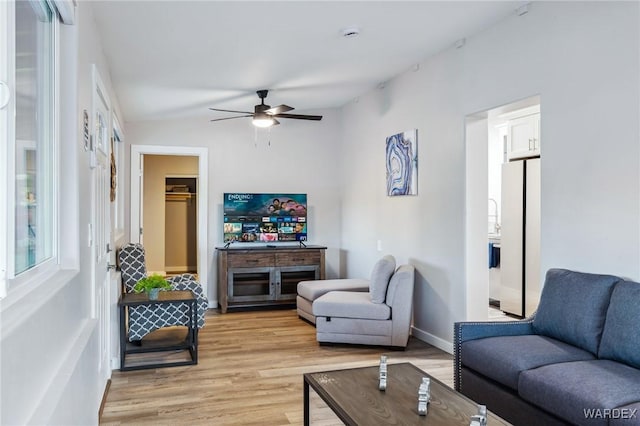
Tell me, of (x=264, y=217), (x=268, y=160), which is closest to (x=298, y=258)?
(x=264, y=217)

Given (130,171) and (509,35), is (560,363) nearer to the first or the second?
(509,35)

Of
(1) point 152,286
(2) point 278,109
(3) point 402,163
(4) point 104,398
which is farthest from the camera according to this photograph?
(3) point 402,163

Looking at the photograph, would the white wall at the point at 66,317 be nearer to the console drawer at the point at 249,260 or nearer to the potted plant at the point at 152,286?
the potted plant at the point at 152,286

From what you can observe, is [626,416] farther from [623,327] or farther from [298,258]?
[298,258]

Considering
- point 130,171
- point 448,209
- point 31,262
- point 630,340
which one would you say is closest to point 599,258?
point 630,340

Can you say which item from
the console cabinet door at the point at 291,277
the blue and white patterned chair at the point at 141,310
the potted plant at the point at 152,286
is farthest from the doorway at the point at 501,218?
the potted plant at the point at 152,286

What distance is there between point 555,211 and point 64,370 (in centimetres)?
312

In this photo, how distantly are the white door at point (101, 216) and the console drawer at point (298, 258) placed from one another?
2920mm

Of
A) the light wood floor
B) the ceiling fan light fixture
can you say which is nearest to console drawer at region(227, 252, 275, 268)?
the light wood floor

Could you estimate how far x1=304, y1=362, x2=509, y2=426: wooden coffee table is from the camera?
2113mm

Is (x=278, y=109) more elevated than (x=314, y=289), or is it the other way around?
(x=278, y=109)

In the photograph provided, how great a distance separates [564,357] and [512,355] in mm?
265

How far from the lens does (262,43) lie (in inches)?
159

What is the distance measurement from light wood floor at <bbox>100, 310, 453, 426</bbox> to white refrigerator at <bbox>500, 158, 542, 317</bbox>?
1.49 meters
